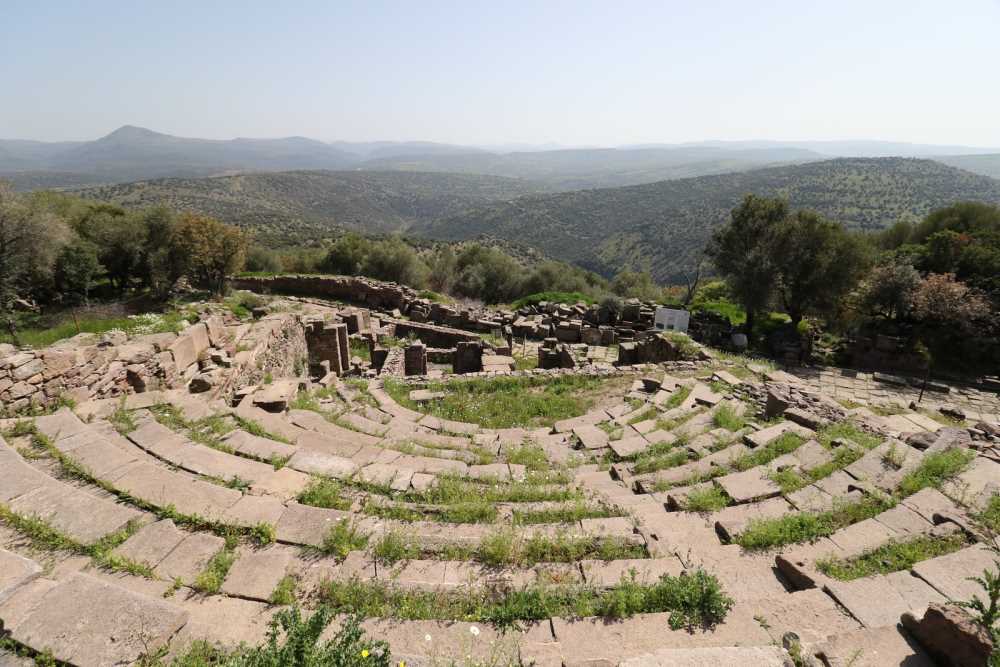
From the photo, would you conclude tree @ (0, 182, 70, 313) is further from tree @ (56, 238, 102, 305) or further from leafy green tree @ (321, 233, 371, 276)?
leafy green tree @ (321, 233, 371, 276)

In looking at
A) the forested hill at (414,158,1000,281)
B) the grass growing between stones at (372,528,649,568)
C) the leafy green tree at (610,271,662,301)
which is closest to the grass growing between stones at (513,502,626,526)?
the grass growing between stones at (372,528,649,568)

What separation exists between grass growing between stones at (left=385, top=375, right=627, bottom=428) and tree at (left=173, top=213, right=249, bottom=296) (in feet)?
58.7

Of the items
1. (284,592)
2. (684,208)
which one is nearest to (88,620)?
(284,592)

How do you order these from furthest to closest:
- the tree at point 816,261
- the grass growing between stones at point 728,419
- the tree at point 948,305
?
the tree at point 816,261 < the tree at point 948,305 < the grass growing between stones at point 728,419

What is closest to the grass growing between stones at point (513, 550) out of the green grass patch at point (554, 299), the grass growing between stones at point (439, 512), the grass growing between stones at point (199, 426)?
the grass growing between stones at point (439, 512)

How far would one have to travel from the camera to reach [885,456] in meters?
8.11

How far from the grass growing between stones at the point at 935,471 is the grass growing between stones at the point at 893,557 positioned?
1273 millimetres

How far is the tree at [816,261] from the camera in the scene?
73.5 feet

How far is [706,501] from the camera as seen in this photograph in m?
6.94

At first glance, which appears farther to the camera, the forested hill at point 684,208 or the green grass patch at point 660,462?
the forested hill at point 684,208

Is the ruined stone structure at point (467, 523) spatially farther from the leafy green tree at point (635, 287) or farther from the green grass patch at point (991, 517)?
the leafy green tree at point (635, 287)

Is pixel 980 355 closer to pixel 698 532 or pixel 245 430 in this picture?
pixel 698 532

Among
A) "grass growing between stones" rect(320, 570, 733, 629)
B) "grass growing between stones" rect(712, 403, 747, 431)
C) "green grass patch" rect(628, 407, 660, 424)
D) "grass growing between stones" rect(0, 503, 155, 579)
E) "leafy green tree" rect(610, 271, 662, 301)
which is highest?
"grass growing between stones" rect(0, 503, 155, 579)

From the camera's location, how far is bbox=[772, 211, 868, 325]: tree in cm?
2239
